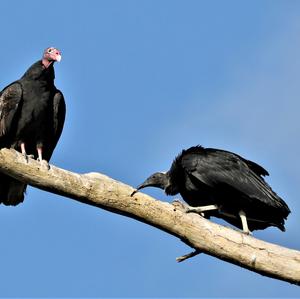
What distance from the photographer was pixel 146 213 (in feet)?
15.5

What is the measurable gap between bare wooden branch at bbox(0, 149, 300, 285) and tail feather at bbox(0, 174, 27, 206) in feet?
3.54

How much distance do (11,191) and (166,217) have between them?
1694 millimetres

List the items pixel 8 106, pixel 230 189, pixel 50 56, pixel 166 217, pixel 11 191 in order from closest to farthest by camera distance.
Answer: pixel 166 217 < pixel 230 189 < pixel 11 191 < pixel 8 106 < pixel 50 56

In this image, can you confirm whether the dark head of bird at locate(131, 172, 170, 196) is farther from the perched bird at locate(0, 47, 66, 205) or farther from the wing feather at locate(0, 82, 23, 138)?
the wing feather at locate(0, 82, 23, 138)

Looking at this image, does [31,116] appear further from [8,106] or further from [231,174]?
[231,174]

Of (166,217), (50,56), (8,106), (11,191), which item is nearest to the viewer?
(166,217)

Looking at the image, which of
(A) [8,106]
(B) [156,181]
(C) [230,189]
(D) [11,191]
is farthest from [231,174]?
(A) [8,106]

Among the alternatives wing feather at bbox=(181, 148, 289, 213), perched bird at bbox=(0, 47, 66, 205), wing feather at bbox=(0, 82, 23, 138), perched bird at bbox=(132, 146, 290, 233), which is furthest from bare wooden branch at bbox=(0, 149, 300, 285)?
wing feather at bbox=(0, 82, 23, 138)

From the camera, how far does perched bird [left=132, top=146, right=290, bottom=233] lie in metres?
5.46

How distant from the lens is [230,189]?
5523mm

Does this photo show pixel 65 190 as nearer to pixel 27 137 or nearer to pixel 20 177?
pixel 20 177

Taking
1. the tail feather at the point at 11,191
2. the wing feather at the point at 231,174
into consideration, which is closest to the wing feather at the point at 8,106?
the tail feather at the point at 11,191

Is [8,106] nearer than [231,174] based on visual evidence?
No

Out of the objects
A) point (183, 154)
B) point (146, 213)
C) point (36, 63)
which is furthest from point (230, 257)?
point (36, 63)
